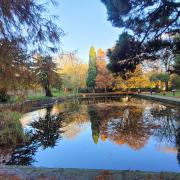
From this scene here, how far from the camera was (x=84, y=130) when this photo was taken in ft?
32.4

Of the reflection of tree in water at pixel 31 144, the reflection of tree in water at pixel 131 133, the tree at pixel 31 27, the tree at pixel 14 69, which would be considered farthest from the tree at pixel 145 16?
the reflection of tree in water at pixel 31 144

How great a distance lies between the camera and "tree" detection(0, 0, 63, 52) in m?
3.02

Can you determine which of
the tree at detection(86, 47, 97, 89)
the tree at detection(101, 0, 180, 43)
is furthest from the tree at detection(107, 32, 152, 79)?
the tree at detection(86, 47, 97, 89)

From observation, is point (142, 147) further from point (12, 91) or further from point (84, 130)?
point (12, 91)

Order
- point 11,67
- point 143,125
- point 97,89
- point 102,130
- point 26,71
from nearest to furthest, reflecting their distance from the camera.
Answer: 1. point 11,67
2. point 26,71
3. point 102,130
4. point 143,125
5. point 97,89

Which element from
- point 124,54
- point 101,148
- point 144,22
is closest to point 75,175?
point 101,148

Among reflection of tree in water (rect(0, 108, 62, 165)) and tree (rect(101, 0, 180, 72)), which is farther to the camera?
reflection of tree in water (rect(0, 108, 62, 165))

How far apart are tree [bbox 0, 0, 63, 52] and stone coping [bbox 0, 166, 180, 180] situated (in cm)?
196

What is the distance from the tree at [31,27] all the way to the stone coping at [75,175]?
6.44 feet

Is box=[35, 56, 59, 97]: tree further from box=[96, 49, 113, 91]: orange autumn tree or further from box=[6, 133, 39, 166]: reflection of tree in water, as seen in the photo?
box=[96, 49, 113, 91]: orange autumn tree

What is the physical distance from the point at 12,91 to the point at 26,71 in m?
0.38

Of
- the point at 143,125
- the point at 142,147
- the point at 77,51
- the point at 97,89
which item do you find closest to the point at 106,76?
the point at 97,89

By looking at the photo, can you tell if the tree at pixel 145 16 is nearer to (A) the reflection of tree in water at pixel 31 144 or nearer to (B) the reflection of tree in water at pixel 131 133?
(B) the reflection of tree in water at pixel 131 133

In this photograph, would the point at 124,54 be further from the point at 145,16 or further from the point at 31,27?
the point at 31,27
